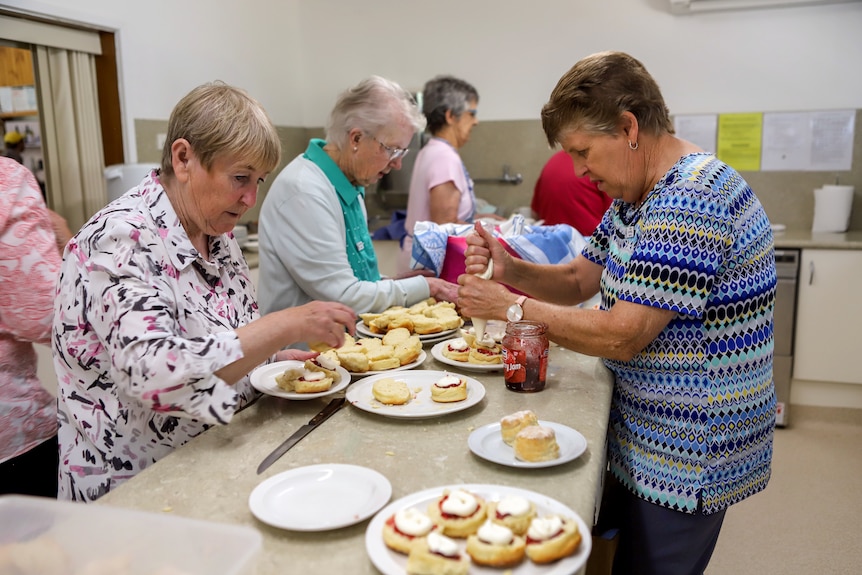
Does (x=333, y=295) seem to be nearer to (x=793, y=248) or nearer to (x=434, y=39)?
(x=793, y=248)

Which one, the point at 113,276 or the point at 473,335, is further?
the point at 473,335

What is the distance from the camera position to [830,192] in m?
4.11

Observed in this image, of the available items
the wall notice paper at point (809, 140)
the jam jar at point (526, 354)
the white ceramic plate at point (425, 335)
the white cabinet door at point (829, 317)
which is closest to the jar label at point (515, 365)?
the jam jar at point (526, 354)

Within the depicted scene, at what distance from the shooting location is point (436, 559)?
0.89m

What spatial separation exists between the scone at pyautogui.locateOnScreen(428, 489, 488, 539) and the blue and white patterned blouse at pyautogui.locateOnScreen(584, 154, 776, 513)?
0.59 metres

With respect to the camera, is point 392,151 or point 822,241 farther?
point 822,241

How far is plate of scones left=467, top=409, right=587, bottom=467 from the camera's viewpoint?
1202 mm

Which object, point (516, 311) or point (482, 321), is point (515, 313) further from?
point (482, 321)

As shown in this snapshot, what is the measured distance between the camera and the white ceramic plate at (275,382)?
1495mm

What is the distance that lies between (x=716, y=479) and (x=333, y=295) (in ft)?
3.81

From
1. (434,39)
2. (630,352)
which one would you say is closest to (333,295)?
(630,352)

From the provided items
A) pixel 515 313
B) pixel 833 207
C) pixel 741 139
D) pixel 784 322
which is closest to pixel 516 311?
pixel 515 313

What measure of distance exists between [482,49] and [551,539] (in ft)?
14.5

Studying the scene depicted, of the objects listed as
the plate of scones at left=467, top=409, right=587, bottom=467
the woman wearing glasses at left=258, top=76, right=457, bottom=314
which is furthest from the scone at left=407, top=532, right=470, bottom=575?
the woman wearing glasses at left=258, top=76, right=457, bottom=314
